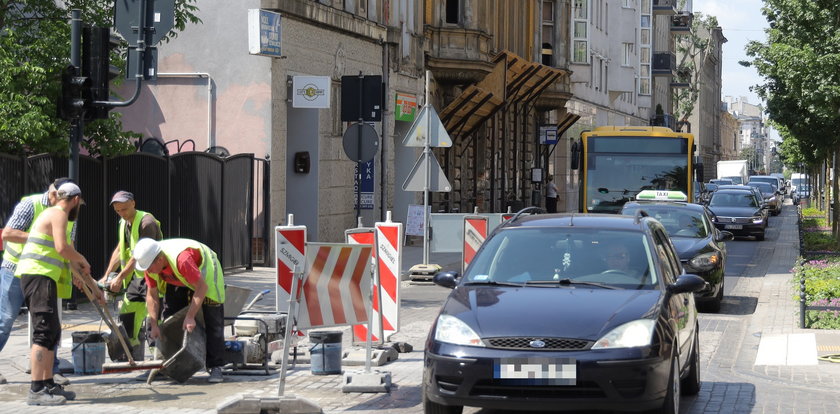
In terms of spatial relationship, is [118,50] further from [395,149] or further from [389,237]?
[395,149]

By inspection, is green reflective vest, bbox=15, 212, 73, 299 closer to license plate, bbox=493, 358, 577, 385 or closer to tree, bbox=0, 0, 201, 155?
license plate, bbox=493, 358, 577, 385

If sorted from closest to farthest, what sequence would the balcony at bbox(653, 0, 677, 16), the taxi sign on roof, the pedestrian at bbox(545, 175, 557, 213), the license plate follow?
the license plate < the taxi sign on roof < the pedestrian at bbox(545, 175, 557, 213) < the balcony at bbox(653, 0, 677, 16)

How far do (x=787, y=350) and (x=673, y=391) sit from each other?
17.0ft

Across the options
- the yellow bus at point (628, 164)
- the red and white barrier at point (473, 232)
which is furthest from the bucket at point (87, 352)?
the yellow bus at point (628, 164)

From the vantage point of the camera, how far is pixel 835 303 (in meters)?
16.4

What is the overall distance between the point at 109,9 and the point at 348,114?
548cm

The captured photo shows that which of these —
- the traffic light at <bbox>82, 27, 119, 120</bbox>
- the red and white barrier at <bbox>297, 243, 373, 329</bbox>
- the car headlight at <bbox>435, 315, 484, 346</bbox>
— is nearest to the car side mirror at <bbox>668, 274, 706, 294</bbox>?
the car headlight at <bbox>435, 315, 484, 346</bbox>

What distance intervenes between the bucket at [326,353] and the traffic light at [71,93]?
9.49 feet

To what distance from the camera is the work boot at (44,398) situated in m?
9.61

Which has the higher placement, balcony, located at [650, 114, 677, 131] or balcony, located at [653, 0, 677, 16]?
balcony, located at [653, 0, 677, 16]

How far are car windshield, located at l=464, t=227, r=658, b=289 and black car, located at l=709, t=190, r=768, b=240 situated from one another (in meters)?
29.0

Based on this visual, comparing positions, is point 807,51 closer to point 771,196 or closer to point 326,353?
point 326,353

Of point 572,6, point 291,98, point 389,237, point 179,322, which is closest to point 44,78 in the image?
point 389,237

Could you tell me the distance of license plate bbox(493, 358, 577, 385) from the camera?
8.13 m
